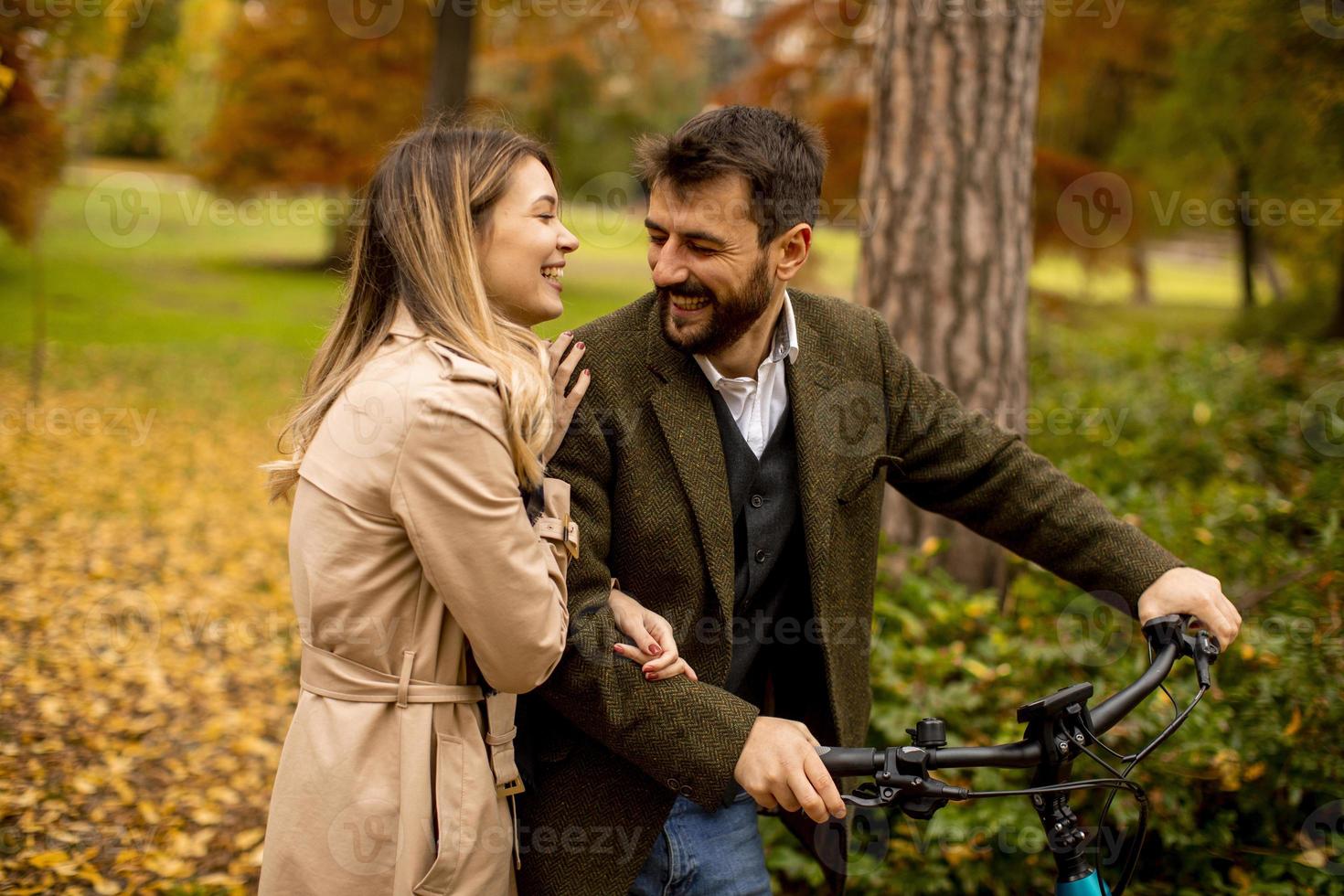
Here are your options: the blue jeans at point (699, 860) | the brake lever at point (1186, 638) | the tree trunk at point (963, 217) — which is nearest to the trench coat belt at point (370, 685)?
the blue jeans at point (699, 860)

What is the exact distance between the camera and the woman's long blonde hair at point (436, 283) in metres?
2.00

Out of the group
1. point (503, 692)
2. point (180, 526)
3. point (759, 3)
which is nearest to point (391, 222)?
point (503, 692)

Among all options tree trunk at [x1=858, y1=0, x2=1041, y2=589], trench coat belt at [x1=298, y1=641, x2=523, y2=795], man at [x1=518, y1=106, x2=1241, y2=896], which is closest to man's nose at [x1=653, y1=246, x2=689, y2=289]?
man at [x1=518, y1=106, x2=1241, y2=896]

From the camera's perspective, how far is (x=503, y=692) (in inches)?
82.0

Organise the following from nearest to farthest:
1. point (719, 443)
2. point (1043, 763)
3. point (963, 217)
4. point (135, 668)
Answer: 1. point (1043, 763)
2. point (719, 443)
3. point (963, 217)
4. point (135, 668)

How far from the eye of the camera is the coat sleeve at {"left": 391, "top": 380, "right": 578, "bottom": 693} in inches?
72.6

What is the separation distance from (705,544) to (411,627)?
0.61 meters

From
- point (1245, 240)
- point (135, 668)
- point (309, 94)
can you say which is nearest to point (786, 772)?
point (135, 668)

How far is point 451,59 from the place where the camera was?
14094 millimetres

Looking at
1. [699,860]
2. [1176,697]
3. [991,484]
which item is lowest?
[699,860]

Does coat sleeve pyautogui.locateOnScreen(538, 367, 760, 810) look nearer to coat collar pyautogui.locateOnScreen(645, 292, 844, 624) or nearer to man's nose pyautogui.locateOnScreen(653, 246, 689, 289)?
coat collar pyautogui.locateOnScreen(645, 292, 844, 624)

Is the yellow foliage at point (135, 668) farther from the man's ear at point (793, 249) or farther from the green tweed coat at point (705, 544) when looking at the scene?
the man's ear at point (793, 249)

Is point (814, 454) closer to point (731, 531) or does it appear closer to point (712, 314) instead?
point (731, 531)

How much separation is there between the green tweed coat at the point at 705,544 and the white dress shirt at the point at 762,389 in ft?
0.15
